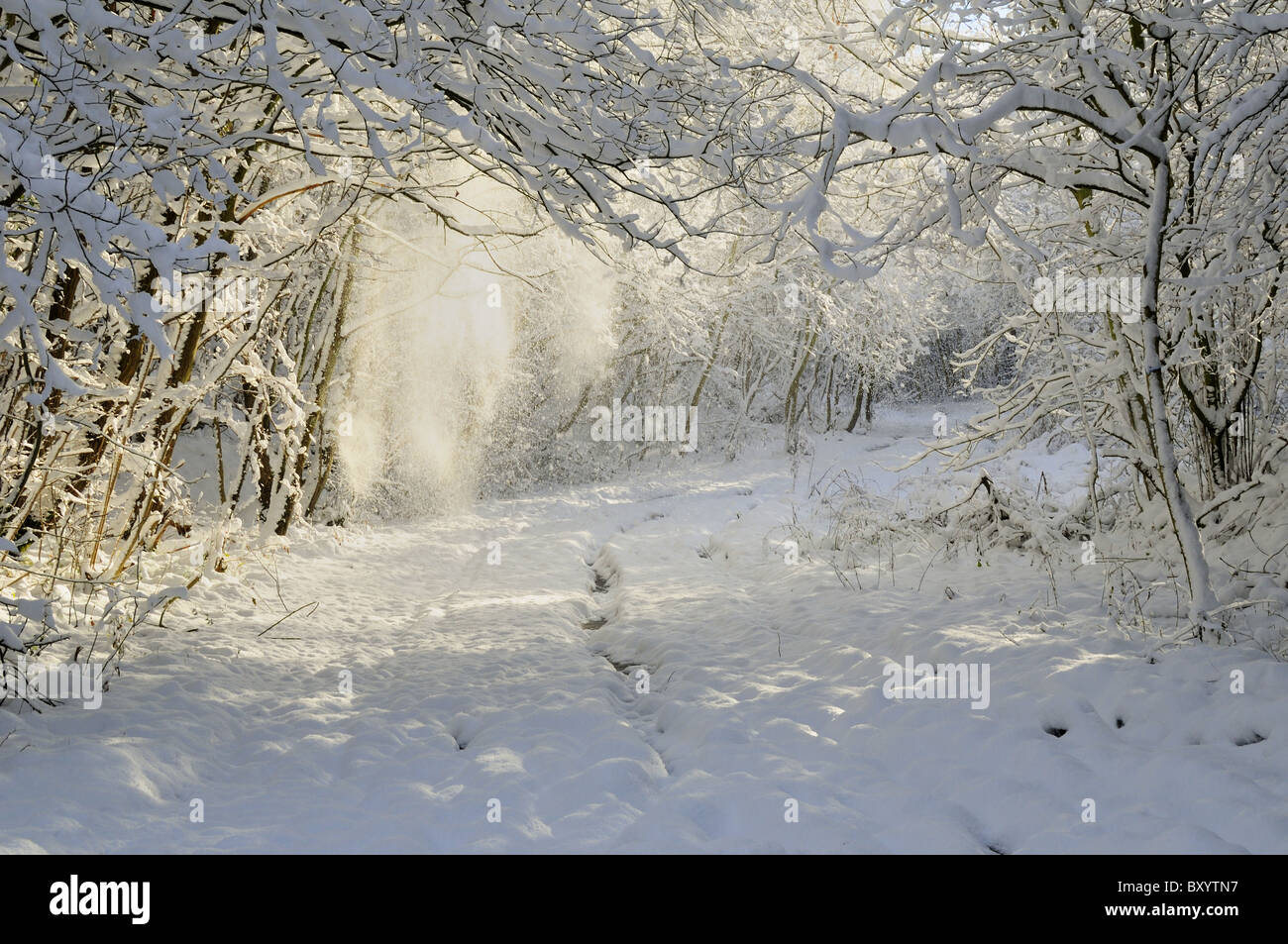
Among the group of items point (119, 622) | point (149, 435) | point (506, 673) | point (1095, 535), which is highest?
point (149, 435)

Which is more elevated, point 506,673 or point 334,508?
point 334,508

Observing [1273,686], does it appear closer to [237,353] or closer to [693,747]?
[693,747]

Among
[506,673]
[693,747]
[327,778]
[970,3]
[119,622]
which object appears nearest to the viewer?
[327,778]

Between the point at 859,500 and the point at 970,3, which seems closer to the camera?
the point at 970,3

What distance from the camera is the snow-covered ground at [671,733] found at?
3.49 metres

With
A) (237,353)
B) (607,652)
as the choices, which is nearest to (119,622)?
(237,353)

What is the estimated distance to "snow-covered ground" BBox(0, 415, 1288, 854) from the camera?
3494mm

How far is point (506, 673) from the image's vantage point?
19.6 ft

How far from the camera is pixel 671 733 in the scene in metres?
4.89

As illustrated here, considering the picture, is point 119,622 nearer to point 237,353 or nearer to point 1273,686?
point 237,353
